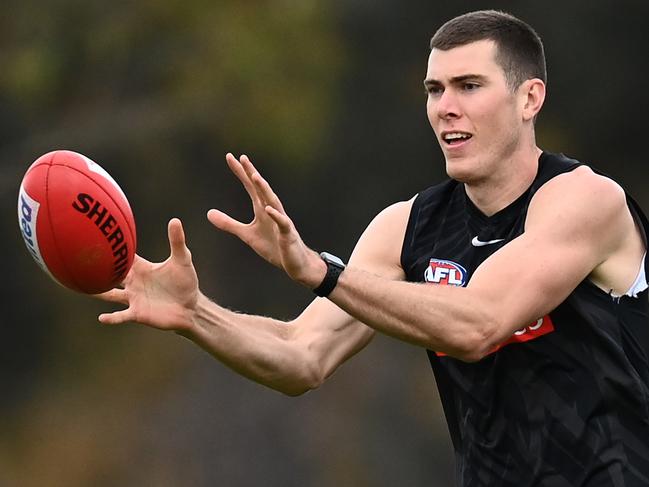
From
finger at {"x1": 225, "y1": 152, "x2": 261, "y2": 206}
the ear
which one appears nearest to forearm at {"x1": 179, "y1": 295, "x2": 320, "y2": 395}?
finger at {"x1": 225, "y1": 152, "x2": 261, "y2": 206}

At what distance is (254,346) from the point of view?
5734 mm

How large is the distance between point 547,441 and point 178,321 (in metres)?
1.27

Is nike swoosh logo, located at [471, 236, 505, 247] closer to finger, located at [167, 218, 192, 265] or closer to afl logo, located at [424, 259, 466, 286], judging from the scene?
afl logo, located at [424, 259, 466, 286]

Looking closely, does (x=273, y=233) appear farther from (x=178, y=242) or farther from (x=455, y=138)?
(x=455, y=138)

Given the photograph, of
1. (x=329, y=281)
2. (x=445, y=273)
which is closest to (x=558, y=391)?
(x=445, y=273)

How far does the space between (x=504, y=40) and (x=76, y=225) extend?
5.33 ft

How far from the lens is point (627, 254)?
5.42 metres

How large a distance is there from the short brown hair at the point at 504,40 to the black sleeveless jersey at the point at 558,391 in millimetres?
397

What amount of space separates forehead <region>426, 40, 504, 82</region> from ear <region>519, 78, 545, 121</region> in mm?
124

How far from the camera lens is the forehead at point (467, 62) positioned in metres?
5.61

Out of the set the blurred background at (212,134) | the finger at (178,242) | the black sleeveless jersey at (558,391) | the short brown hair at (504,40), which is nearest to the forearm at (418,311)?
the black sleeveless jersey at (558,391)

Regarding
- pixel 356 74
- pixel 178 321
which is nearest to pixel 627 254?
pixel 178 321

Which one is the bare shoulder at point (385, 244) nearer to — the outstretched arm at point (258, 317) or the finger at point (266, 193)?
the outstretched arm at point (258, 317)

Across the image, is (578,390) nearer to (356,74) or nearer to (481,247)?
(481,247)
